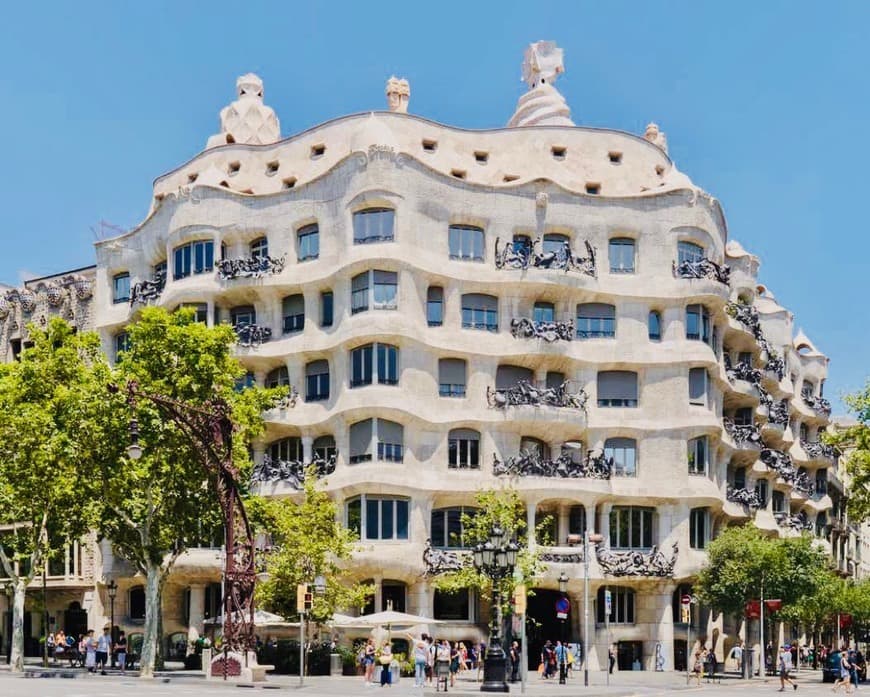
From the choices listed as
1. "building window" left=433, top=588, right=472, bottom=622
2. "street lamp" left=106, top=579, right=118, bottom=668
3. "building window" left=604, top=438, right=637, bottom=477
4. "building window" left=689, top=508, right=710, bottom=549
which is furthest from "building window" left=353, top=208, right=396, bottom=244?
"street lamp" left=106, top=579, right=118, bottom=668

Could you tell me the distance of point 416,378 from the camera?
58.4 meters

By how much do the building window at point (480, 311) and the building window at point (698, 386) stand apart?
9441 millimetres

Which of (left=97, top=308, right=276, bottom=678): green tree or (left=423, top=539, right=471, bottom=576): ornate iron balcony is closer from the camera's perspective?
(left=97, top=308, right=276, bottom=678): green tree

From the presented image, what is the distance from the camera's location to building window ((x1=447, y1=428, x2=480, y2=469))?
59.4m

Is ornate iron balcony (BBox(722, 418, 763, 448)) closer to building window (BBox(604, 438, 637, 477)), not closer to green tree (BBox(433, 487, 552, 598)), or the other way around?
building window (BBox(604, 438, 637, 477))

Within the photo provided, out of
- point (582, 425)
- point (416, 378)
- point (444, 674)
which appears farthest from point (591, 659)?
point (444, 674)

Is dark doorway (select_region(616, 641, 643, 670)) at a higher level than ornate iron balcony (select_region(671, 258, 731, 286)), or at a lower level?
lower

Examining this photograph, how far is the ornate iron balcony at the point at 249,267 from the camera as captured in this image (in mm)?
61312

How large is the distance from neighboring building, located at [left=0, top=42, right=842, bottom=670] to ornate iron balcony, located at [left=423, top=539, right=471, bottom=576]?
93mm

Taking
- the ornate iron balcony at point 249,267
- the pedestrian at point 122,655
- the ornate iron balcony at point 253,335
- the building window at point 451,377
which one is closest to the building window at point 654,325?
the building window at point 451,377

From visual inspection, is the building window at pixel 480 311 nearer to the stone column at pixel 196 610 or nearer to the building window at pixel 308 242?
the building window at pixel 308 242

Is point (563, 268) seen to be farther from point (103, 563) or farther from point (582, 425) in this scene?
point (103, 563)

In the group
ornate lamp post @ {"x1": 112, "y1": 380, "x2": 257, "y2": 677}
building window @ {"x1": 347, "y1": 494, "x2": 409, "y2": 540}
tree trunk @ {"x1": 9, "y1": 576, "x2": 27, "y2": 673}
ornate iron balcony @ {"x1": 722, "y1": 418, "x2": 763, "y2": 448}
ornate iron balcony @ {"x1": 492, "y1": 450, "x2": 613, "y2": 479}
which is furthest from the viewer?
ornate iron balcony @ {"x1": 722, "y1": 418, "x2": 763, "y2": 448}

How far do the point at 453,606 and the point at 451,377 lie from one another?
996cm
